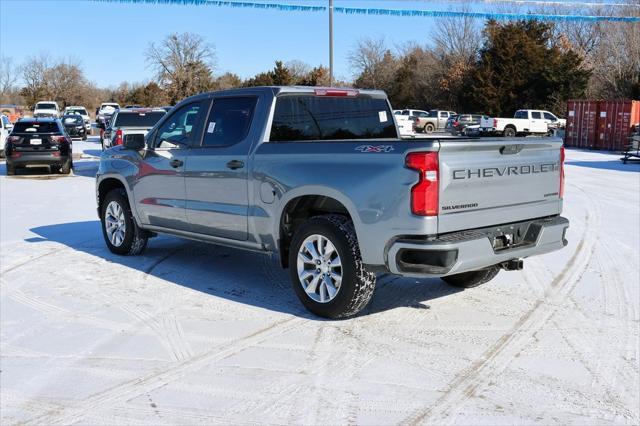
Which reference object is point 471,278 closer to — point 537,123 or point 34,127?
point 34,127

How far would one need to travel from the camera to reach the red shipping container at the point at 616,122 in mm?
30062

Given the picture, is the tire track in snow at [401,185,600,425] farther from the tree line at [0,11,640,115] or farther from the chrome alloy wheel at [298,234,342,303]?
the tree line at [0,11,640,115]

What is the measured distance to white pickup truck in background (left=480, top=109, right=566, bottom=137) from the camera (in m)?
36.8

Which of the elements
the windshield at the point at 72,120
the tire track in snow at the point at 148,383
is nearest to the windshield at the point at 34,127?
the tire track in snow at the point at 148,383

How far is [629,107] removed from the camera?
30031 millimetres

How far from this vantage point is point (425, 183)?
4.68 metres

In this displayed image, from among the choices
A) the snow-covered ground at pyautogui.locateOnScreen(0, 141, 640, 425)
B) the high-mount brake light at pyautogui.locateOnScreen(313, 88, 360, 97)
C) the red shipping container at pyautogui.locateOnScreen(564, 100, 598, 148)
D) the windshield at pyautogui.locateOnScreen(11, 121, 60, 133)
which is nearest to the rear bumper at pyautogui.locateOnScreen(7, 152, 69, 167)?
the windshield at pyautogui.locateOnScreen(11, 121, 60, 133)

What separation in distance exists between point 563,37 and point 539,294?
61766 mm

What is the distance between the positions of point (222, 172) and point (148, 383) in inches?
99.8

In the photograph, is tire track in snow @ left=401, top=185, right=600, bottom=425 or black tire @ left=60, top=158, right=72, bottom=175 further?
black tire @ left=60, top=158, right=72, bottom=175

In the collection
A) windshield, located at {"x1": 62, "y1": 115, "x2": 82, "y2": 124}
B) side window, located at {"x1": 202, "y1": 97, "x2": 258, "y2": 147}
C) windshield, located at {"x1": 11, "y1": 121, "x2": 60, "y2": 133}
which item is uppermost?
side window, located at {"x1": 202, "y1": 97, "x2": 258, "y2": 147}

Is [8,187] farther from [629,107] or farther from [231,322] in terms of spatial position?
[629,107]

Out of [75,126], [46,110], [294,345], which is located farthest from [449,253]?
[46,110]

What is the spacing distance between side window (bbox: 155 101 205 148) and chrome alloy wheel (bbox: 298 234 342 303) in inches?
78.6
